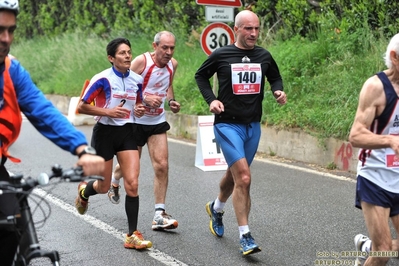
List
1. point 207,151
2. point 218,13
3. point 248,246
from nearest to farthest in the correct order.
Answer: point 248,246 → point 207,151 → point 218,13

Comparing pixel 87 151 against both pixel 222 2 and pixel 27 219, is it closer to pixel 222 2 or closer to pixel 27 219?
pixel 27 219


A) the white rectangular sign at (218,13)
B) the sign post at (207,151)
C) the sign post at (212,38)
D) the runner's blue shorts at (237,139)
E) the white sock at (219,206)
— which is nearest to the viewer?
the runner's blue shorts at (237,139)

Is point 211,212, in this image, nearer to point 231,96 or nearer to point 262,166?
point 231,96

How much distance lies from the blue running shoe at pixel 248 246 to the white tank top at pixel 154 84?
1878 millimetres

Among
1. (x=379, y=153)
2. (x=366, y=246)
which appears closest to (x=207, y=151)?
(x=366, y=246)

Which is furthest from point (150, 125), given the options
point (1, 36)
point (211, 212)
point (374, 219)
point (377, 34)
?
point (377, 34)

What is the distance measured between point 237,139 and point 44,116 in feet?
9.62

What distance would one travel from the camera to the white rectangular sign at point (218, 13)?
11.6 meters

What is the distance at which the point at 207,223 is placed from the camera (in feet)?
23.7

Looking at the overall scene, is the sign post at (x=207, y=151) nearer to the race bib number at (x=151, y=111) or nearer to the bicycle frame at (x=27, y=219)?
the race bib number at (x=151, y=111)

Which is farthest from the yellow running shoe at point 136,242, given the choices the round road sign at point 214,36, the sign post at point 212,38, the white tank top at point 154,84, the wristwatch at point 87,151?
the round road sign at point 214,36

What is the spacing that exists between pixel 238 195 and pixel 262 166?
Answer: 4.35 m

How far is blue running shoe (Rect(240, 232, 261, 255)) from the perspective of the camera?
231 inches

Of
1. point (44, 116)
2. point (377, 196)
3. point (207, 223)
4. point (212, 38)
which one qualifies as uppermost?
point (212, 38)
